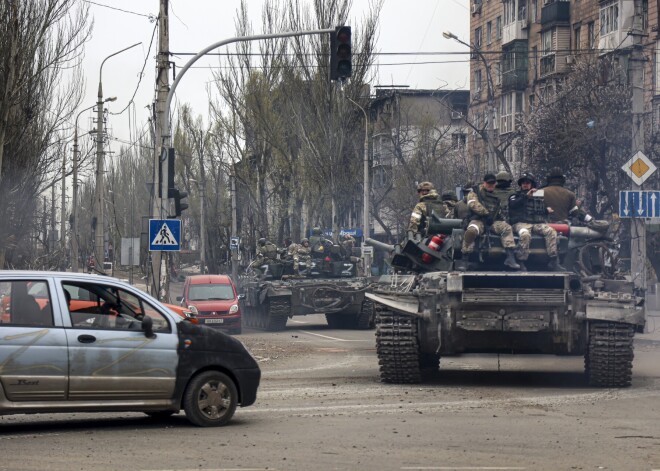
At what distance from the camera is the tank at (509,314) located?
1566 cm

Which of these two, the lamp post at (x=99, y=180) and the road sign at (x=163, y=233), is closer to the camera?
the road sign at (x=163, y=233)

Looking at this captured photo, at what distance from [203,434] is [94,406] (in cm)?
97

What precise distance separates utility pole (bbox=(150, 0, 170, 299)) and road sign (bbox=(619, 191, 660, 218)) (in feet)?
28.4

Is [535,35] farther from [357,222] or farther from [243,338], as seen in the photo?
[243,338]

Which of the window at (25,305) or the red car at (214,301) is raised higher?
the window at (25,305)

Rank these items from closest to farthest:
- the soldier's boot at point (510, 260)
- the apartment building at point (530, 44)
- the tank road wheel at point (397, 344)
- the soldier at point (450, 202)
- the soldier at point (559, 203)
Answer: the tank road wheel at point (397, 344) → the soldier's boot at point (510, 260) → the soldier at point (559, 203) → the soldier at point (450, 202) → the apartment building at point (530, 44)

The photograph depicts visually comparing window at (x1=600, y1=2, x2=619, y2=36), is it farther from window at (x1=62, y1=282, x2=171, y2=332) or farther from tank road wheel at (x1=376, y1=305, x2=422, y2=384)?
window at (x1=62, y1=282, x2=171, y2=332)

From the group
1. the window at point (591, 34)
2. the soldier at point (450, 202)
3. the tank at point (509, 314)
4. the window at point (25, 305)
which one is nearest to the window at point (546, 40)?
the window at point (591, 34)

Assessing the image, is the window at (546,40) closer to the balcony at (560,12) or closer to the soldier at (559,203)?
the balcony at (560,12)

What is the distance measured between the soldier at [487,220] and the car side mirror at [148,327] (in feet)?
19.4

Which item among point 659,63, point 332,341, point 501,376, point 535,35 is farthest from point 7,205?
point 535,35

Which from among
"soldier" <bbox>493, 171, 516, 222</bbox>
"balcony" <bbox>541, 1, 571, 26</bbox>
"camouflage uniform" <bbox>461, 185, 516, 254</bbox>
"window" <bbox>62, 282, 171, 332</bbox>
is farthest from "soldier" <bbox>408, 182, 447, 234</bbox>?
"balcony" <bbox>541, 1, 571, 26</bbox>

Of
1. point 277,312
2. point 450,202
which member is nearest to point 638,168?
point 450,202

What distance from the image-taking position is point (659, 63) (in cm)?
4622
